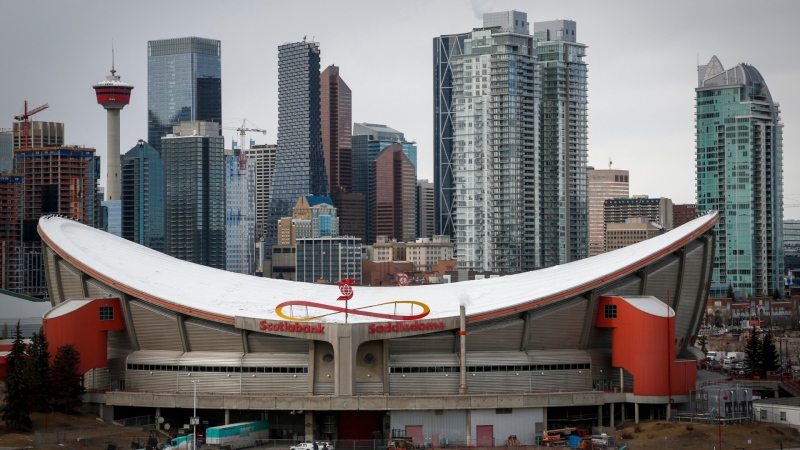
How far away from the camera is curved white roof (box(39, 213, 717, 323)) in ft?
294

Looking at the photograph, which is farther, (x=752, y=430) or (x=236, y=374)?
(x=236, y=374)

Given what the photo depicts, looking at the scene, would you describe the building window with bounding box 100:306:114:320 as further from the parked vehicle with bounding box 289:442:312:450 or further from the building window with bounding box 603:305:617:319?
the building window with bounding box 603:305:617:319

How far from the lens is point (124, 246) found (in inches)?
4171

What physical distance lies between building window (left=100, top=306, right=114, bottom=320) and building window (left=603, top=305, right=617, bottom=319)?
33.3 meters

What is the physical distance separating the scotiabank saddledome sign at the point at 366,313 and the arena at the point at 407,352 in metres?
0.11

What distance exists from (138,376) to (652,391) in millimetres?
34265

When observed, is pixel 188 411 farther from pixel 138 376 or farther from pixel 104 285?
pixel 104 285

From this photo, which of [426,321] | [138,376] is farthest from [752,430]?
[138,376]

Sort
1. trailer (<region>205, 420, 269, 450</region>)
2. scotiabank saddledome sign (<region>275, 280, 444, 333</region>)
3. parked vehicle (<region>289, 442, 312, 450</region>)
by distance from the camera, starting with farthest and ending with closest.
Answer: scotiabank saddledome sign (<region>275, 280, 444, 333</region>) < trailer (<region>205, 420, 269, 450</region>) < parked vehicle (<region>289, 442, 312, 450</region>)

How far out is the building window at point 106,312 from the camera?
91.7m

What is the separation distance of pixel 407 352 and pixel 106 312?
20.8 metres

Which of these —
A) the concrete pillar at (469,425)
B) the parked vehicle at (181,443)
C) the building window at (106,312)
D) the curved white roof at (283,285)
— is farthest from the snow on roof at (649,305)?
the building window at (106,312)

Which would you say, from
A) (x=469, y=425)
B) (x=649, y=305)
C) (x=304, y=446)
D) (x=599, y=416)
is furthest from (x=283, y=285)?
(x=649, y=305)

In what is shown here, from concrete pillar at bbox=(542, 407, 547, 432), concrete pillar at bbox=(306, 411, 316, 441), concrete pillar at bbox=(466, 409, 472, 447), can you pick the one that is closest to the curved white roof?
concrete pillar at bbox=(466, 409, 472, 447)
